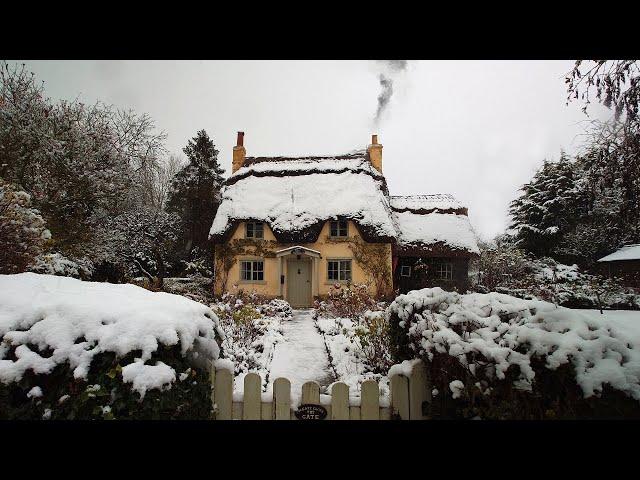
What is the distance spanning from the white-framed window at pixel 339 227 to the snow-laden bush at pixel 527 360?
7350mm

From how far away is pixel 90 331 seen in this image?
1.63 metres

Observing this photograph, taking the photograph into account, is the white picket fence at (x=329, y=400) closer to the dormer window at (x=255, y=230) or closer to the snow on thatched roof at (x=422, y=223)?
the snow on thatched roof at (x=422, y=223)

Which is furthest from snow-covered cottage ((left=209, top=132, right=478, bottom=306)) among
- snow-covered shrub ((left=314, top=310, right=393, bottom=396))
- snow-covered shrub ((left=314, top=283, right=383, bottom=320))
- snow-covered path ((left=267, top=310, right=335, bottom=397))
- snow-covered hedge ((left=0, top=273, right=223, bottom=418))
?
snow-covered hedge ((left=0, top=273, right=223, bottom=418))

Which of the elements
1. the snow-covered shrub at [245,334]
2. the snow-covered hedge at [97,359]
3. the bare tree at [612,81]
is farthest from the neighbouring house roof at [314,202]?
the snow-covered hedge at [97,359]

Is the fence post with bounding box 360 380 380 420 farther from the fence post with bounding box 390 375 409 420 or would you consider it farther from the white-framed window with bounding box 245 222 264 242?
the white-framed window with bounding box 245 222 264 242

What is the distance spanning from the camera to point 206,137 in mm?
2961

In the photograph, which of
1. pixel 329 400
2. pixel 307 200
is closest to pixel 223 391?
pixel 329 400

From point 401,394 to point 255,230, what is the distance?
730 centimetres

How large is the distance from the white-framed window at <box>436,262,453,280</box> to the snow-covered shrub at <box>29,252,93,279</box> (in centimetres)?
351

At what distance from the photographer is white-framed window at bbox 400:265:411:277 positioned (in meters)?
5.53

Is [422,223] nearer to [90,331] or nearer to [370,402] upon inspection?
[370,402]
